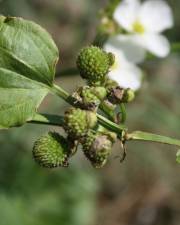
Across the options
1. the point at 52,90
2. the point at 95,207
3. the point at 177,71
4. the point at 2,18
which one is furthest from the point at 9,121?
the point at 177,71

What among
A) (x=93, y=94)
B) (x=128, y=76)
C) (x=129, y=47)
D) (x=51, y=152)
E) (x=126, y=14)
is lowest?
(x=51, y=152)

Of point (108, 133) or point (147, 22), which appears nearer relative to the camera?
point (108, 133)

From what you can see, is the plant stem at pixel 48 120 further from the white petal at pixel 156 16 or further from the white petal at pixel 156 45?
the white petal at pixel 156 16

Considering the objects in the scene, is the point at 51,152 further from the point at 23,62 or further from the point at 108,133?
the point at 23,62

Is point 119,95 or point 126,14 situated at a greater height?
point 126,14

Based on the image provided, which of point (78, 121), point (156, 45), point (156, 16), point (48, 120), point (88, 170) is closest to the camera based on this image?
point (78, 121)

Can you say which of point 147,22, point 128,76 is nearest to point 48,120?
point 128,76

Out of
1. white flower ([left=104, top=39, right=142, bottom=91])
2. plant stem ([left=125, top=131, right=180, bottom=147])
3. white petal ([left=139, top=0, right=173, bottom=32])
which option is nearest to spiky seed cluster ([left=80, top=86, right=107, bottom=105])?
plant stem ([left=125, top=131, right=180, bottom=147])
